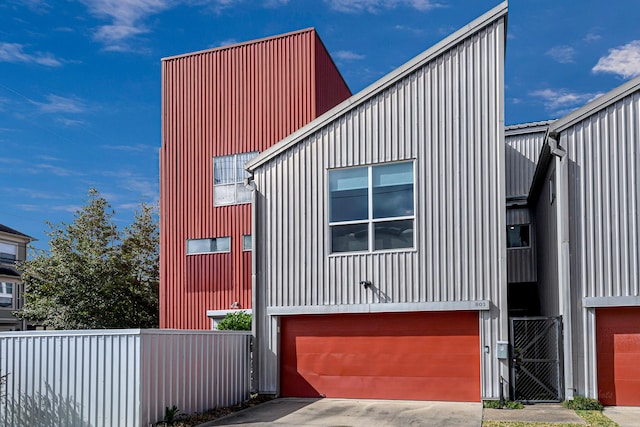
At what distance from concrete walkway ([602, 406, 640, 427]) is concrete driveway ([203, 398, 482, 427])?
2263 millimetres

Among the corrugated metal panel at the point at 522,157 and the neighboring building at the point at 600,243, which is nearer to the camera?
the neighboring building at the point at 600,243

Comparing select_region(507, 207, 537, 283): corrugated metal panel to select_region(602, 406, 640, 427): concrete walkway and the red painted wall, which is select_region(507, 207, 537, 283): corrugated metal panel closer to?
the red painted wall

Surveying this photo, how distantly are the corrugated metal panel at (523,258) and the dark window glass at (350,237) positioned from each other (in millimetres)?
7066

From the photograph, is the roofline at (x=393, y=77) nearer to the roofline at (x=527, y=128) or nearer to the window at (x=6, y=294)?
the roofline at (x=527, y=128)

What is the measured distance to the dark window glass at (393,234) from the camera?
14.2 m

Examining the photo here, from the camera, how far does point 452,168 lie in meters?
14.0

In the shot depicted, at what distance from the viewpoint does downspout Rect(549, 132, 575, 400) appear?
12.5 meters

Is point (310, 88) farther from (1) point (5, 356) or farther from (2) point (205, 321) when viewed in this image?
(1) point (5, 356)

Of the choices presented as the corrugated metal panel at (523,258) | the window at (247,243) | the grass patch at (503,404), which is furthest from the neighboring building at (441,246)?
the window at (247,243)

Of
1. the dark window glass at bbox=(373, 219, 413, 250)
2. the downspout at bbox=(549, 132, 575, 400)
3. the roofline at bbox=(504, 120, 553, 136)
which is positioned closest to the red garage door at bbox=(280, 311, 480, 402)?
the dark window glass at bbox=(373, 219, 413, 250)

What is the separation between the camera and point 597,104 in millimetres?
12828

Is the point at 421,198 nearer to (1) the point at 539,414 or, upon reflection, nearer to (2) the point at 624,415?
(1) the point at 539,414

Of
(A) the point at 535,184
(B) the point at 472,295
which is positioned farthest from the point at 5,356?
(A) the point at 535,184

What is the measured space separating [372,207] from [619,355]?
5.82 metres
